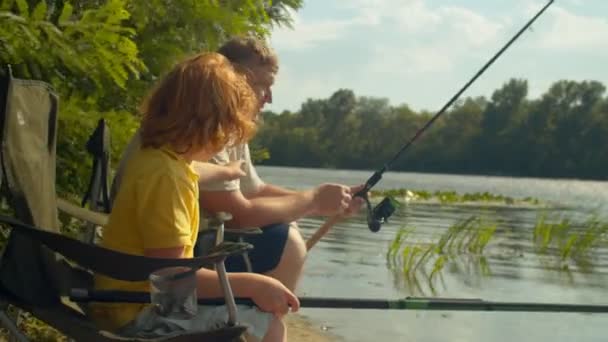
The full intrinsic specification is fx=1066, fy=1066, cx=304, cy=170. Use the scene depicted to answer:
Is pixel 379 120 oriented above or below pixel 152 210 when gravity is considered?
below

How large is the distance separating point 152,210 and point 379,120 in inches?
3810

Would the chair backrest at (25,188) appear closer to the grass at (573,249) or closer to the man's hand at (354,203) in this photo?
the man's hand at (354,203)

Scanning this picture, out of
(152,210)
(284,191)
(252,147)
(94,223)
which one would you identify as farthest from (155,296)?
(252,147)

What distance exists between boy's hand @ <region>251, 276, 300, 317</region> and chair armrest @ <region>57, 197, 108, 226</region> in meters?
0.84

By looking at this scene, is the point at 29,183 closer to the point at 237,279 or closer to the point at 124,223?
the point at 124,223

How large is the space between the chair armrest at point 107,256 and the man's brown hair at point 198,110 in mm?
312

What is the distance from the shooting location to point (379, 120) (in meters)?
98.9

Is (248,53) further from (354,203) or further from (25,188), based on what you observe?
(25,188)

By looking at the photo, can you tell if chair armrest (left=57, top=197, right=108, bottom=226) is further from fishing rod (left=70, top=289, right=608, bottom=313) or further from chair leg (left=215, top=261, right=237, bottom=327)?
chair leg (left=215, top=261, right=237, bottom=327)

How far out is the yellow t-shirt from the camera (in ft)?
8.36

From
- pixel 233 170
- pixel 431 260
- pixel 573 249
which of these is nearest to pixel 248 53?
pixel 233 170

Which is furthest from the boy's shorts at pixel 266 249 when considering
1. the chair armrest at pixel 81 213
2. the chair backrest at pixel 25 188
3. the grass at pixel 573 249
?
the grass at pixel 573 249

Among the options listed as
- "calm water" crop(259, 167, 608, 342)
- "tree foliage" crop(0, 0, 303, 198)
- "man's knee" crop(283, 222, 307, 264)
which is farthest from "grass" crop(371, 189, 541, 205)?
"man's knee" crop(283, 222, 307, 264)

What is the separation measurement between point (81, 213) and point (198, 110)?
81 centimetres
